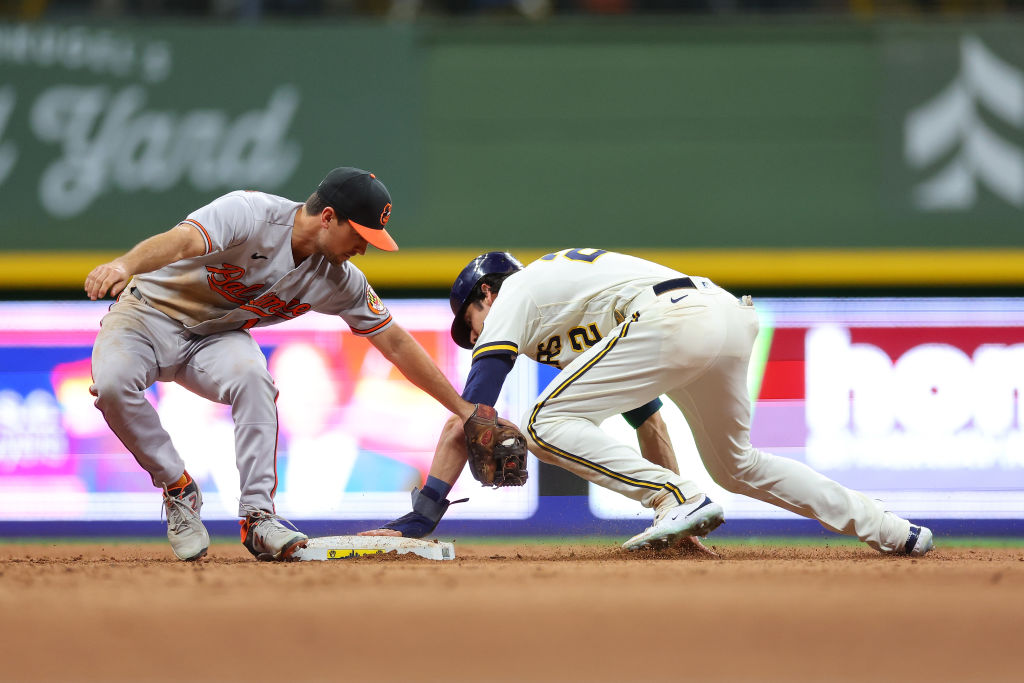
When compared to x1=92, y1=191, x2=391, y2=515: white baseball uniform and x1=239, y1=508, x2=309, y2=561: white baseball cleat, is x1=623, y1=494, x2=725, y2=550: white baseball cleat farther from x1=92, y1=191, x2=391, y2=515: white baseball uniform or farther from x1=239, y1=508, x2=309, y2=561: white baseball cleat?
x1=92, y1=191, x2=391, y2=515: white baseball uniform

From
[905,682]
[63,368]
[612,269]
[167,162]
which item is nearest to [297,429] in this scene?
[63,368]

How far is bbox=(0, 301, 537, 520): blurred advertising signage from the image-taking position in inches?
275

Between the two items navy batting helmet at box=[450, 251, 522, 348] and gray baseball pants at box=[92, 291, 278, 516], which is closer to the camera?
gray baseball pants at box=[92, 291, 278, 516]

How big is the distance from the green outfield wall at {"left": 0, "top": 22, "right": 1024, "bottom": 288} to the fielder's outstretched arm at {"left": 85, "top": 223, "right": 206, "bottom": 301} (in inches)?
134

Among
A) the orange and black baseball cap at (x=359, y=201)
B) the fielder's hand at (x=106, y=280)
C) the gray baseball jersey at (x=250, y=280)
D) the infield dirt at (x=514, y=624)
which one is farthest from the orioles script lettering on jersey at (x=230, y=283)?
the infield dirt at (x=514, y=624)

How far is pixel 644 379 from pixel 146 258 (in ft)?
5.73

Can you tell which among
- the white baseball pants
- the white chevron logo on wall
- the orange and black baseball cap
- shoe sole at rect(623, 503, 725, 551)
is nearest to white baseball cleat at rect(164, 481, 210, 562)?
the orange and black baseball cap

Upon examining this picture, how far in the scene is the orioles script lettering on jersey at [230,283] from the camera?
4402mm

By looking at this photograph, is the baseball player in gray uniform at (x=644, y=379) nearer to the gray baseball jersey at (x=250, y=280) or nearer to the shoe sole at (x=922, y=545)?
the shoe sole at (x=922, y=545)

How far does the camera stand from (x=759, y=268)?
7.18m

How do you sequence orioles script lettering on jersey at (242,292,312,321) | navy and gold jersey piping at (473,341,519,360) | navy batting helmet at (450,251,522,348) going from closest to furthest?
navy and gold jersey piping at (473,341,519,360) → orioles script lettering on jersey at (242,292,312,321) → navy batting helmet at (450,251,522,348)

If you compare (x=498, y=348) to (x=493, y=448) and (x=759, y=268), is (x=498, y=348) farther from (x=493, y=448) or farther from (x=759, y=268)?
(x=759, y=268)

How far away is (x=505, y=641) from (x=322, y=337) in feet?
14.2

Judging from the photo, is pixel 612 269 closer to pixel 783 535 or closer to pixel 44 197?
pixel 783 535
